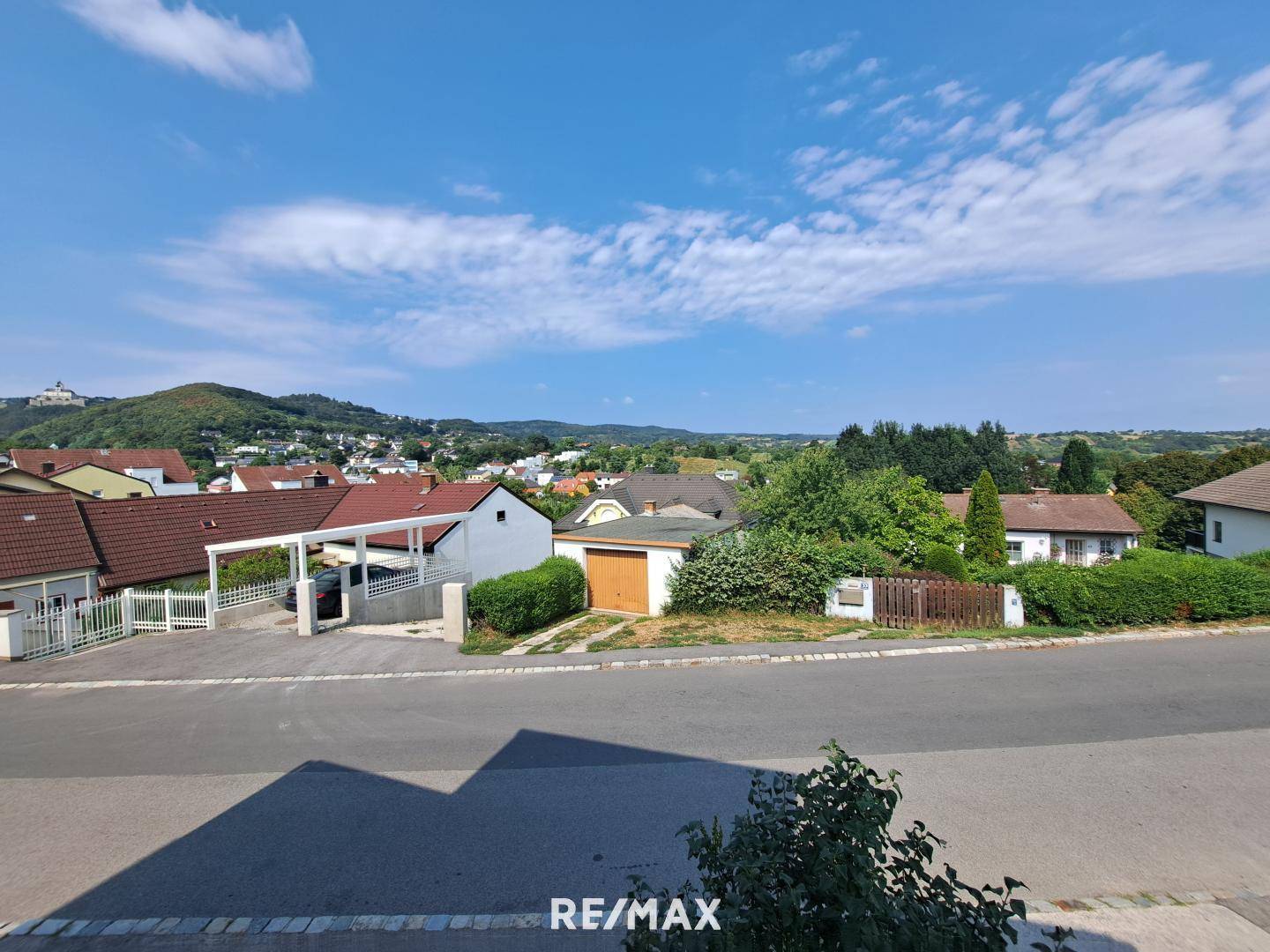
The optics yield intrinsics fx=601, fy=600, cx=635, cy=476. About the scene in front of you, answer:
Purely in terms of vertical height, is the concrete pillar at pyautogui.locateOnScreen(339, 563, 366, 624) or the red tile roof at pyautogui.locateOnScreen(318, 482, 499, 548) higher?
the red tile roof at pyautogui.locateOnScreen(318, 482, 499, 548)

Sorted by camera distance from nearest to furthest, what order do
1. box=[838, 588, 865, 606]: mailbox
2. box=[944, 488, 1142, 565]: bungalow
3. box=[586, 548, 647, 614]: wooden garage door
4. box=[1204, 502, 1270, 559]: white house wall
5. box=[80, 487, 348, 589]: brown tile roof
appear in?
box=[838, 588, 865, 606]: mailbox
box=[586, 548, 647, 614]: wooden garage door
box=[80, 487, 348, 589]: brown tile roof
box=[1204, 502, 1270, 559]: white house wall
box=[944, 488, 1142, 565]: bungalow

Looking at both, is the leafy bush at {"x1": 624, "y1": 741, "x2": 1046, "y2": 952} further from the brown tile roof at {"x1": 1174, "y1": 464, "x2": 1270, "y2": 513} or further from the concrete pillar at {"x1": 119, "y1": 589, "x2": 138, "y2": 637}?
the brown tile roof at {"x1": 1174, "y1": 464, "x2": 1270, "y2": 513}

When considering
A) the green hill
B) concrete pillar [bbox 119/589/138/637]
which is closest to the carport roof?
concrete pillar [bbox 119/589/138/637]

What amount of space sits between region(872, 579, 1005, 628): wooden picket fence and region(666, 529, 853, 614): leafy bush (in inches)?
42.3

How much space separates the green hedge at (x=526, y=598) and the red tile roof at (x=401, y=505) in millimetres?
5649

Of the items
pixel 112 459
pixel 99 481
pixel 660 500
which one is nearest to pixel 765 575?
pixel 660 500

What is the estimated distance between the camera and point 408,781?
589 cm

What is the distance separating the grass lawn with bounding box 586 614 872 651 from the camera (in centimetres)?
1077

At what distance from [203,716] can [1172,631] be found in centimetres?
1503

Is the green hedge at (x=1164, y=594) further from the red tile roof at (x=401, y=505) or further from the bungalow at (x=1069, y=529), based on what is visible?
the bungalow at (x=1069, y=529)

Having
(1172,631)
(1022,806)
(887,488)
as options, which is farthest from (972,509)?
(1022,806)

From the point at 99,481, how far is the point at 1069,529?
58.6 m

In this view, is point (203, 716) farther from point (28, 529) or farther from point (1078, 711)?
point (28, 529)

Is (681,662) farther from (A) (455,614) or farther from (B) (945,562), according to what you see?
(B) (945,562)
